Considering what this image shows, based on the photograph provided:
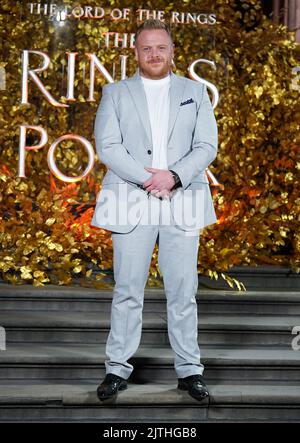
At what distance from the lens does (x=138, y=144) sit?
4535 millimetres

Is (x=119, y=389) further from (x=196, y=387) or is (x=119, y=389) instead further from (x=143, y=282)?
(x=143, y=282)

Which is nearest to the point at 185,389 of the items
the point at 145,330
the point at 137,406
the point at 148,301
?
the point at 137,406

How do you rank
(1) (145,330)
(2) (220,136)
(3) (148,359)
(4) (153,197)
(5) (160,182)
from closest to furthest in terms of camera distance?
(5) (160,182) → (4) (153,197) → (3) (148,359) → (1) (145,330) → (2) (220,136)

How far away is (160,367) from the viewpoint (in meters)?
5.11

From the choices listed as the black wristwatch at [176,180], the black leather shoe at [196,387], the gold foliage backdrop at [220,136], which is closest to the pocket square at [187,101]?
the black wristwatch at [176,180]

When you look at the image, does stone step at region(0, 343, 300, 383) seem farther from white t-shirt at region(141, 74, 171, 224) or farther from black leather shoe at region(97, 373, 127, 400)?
white t-shirt at region(141, 74, 171, 224)

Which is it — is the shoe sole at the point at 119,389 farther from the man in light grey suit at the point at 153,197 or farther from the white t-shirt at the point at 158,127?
the white t-shirt at the point at 158,127

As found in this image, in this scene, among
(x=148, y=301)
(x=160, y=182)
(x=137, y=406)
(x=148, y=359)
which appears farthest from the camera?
(x=148, y=301)

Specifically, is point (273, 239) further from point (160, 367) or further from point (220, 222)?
point (160, 367)

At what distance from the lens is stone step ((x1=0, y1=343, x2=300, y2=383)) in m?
5.05

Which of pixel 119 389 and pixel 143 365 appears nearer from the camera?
pixel 119 389

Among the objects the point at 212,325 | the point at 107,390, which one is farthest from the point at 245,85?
the point at 107,390

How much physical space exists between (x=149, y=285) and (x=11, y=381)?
149cm

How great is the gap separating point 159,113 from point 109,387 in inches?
53.1
